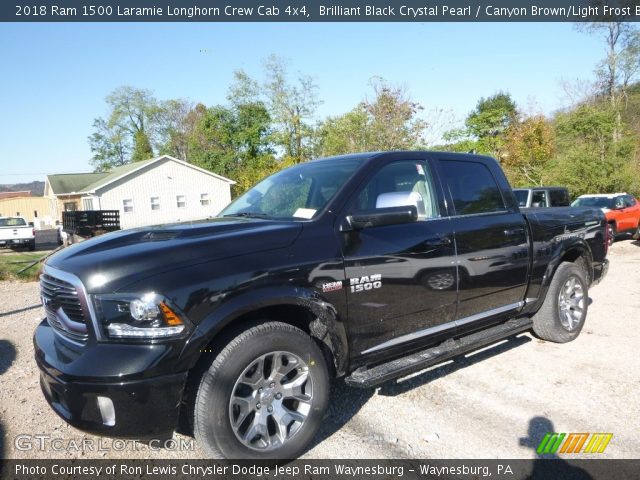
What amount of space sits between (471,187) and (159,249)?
2.81m

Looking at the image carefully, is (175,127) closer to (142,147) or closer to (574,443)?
(142,147)

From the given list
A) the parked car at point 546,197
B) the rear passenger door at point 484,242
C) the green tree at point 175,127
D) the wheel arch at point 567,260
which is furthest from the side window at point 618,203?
the green tree at point 175,127

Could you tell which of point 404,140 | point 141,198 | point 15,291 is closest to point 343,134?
point 404,140

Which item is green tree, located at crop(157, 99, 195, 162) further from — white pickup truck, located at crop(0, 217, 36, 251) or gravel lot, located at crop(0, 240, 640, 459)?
gravel lot, located at crop(0, 240, 640, 459)

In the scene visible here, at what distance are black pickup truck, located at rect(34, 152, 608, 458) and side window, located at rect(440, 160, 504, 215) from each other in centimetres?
2

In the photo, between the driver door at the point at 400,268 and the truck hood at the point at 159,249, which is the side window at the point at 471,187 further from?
the truck hood at the point at 159,249

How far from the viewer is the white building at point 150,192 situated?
107ft

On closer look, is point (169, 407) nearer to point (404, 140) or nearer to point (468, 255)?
point (468, 255)

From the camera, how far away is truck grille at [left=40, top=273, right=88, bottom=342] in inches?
95.6

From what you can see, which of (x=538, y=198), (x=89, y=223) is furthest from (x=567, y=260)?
(x=89, y=223)

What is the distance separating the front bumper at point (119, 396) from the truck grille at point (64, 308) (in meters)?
0.14

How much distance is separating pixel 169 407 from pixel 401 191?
2248 millimetres

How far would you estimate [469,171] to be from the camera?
407cm

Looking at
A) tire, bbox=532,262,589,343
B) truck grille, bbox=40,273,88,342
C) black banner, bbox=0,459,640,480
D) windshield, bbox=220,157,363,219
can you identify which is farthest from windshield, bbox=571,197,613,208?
truck grille, bbox=40,273,88,342
